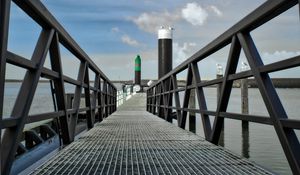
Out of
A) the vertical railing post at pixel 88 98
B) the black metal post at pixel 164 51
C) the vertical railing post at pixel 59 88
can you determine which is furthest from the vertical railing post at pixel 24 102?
the black metal post at pixel 164 51

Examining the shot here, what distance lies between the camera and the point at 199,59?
211 inches

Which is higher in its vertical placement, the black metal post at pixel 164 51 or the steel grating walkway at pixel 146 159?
the black metal post at pixel 164 51

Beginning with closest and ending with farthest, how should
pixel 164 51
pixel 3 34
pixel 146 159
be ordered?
pixel 3 34 → pixel 146 159 → pixel 164 51

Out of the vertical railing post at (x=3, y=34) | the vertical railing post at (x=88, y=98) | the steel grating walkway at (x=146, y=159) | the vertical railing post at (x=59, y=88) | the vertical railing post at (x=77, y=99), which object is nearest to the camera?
the vertical railing post at (x=3, y=34)

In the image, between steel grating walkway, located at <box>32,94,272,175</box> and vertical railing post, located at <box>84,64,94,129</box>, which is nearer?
steel grating walkway, located at <box>32,94,272,175</box>

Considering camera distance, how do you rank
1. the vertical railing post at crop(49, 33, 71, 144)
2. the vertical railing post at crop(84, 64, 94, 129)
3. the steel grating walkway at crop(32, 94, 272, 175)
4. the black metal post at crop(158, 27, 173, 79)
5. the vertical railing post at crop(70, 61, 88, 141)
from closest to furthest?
the steel grating walkway at crop(32, 94, 272, 175) → the vertical railing post at crop(49, 33, 71, 144) → the vertical railing post at crop(70, 61, 88, 141) → the vertical railing post at crop(84, 64, 94, 129) → the black metal post at crop(158, 27, 173, 79)

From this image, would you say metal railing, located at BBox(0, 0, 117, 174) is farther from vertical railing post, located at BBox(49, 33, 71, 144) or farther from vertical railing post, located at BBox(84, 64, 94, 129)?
vertical railing post, located at BBox(84, 64, 94, 129)

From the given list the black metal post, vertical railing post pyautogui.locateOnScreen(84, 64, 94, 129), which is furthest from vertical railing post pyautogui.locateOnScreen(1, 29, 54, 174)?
the black metal post

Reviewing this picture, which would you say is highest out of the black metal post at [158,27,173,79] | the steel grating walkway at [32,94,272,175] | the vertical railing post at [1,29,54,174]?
the black metal post at [158,27,173,79]

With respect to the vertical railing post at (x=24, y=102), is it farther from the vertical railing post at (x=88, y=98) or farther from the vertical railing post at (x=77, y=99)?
the vertical railing post at (x=88, y=98)

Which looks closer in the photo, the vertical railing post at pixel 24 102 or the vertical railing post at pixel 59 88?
the vertical railing post at pixel 24 102

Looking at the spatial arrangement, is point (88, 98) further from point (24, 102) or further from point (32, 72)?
point (24, 102)

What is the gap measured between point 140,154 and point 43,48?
138cm

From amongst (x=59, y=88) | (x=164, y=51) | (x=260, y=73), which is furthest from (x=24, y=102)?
(x=164, y=51)
